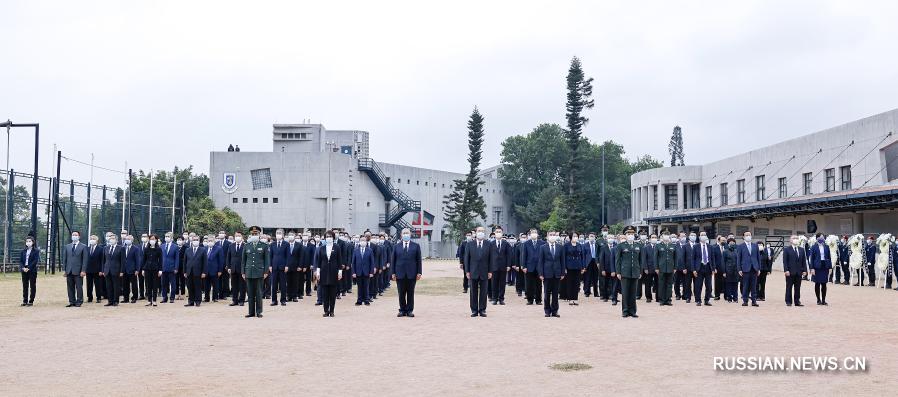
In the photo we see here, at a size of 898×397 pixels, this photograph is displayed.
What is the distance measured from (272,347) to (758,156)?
45.5 metres

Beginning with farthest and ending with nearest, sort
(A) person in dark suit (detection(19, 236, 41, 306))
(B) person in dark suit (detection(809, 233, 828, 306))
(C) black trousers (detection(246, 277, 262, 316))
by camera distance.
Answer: (B) person in dark suit (detection(809, 233, 828, 306)), (A) person in dark suit (detection(19, 236, 41, 306)), (C) black trousers (detection(246, 277, 262, 316))

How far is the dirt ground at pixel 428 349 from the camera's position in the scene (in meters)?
8.32

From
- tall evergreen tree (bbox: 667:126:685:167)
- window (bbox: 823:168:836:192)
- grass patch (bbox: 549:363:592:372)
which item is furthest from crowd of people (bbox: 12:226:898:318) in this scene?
tall evergreen tree (bbox: 667:126:685:167)

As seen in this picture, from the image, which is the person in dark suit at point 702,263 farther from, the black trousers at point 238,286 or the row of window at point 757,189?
the row of window at point 757,189

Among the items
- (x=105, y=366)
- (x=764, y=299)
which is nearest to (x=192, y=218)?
(x=764, y=299)

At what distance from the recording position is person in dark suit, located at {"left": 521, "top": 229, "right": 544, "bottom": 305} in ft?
64.7

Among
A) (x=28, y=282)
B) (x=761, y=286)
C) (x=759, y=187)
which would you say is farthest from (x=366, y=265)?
A: (x=759, y=187)

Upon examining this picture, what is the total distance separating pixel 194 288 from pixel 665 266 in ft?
37.4

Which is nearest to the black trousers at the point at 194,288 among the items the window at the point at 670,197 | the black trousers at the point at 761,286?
the black trousers at the point at 761,286

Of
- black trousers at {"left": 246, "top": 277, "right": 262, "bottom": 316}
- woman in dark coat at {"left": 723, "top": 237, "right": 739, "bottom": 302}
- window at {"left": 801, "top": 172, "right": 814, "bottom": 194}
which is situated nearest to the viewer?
black trousers at {"left": 246, "top": 277, "right": 262, "bottom": 316}

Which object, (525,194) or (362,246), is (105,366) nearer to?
(362,246)

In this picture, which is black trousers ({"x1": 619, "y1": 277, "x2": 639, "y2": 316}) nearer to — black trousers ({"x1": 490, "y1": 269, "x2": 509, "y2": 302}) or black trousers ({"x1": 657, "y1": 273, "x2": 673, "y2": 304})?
black trousers ({"x1": 657, "y1": 273, "x2": 673, "y2": 304})

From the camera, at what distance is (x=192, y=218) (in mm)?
55500

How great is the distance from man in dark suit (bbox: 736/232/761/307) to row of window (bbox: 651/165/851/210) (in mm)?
23932
